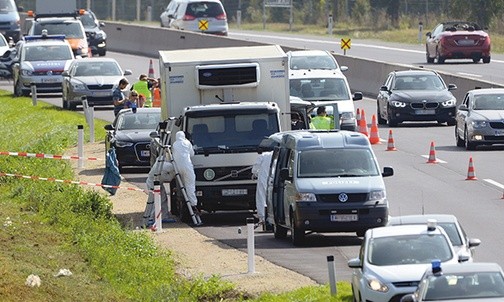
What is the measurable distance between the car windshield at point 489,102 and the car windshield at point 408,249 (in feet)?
66.7

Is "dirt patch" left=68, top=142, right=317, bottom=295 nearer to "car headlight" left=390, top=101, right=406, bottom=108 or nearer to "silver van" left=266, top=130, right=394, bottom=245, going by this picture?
"silver van" left=266, top=130, right=394, bottom=245

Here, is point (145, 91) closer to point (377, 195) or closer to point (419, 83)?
point (419, 83)

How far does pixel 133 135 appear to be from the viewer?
35.0 metres

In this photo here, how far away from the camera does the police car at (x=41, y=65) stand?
174ft

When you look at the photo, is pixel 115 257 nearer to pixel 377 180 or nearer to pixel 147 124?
pixel 377 180

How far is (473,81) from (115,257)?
986 inches

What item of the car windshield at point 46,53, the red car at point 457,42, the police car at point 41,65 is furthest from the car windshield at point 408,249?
the red car at point 457,42

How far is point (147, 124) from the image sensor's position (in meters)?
35.8

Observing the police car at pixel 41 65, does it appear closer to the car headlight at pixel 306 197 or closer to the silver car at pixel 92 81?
the silver car at pixel 92 81

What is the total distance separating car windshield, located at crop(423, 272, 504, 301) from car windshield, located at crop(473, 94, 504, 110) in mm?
22962

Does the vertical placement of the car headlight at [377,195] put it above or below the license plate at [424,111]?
above

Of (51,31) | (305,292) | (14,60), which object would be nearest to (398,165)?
(305,292)

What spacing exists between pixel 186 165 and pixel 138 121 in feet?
31.3

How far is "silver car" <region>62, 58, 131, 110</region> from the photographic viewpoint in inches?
1893
